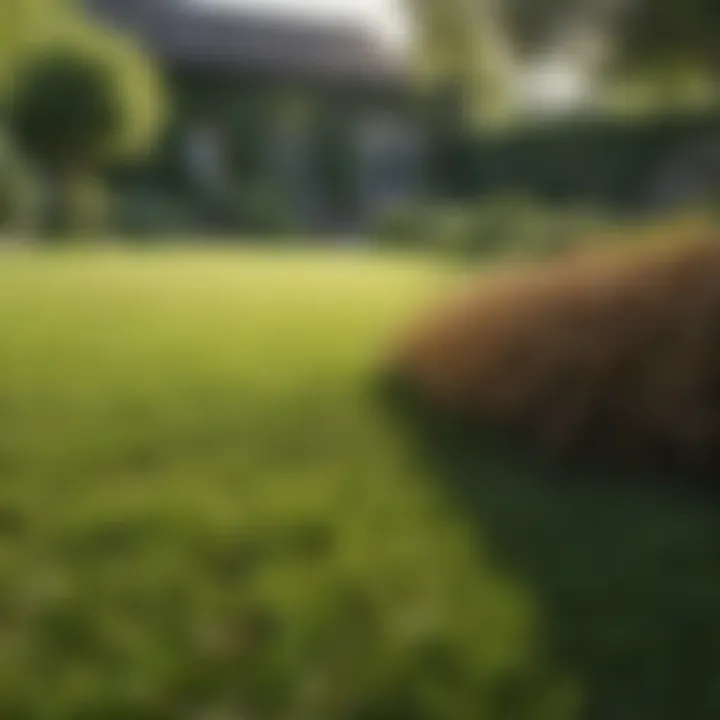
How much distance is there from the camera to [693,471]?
6.48 ft

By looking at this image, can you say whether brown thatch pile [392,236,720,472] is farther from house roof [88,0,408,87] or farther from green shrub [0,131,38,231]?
green shrub [0,131,38,231]

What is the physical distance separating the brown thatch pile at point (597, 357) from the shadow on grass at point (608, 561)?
0.28 ft

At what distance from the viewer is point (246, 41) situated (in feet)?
8.71

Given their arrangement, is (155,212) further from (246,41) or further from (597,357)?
(597,357)

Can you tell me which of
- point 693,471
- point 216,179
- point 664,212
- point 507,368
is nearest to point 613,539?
point 693,471

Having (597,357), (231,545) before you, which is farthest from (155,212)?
(231,545)

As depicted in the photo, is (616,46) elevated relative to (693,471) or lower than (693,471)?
elevated

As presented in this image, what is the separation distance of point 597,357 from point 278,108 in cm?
130

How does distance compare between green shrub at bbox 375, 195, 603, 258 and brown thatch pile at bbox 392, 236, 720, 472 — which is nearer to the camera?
brown thatch pile at bbox 392, 236, 720, 472

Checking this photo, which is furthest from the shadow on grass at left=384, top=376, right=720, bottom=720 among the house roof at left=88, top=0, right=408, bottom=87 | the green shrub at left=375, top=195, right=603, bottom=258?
the house roof at left=88, top=0, right=408, bottom=87

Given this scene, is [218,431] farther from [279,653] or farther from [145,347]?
[279,653]

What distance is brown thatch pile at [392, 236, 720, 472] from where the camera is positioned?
198cm

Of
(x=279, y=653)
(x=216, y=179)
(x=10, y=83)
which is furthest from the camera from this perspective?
(x=216, y=179)

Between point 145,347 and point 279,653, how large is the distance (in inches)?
53.9
